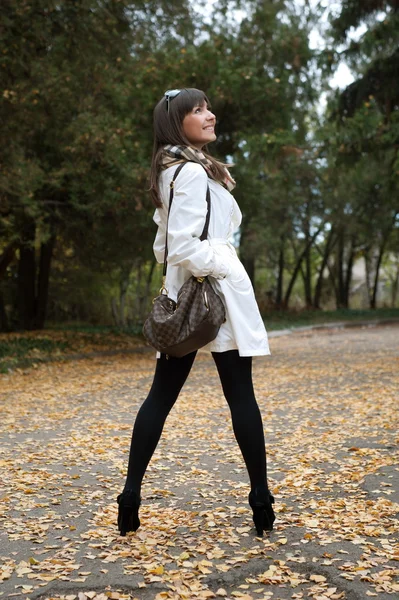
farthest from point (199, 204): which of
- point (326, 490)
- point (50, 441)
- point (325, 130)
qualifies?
point (325, 130)

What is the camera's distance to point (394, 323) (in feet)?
104

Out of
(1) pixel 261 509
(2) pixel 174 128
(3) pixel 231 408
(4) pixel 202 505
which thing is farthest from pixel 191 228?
(4) pixel 202 505

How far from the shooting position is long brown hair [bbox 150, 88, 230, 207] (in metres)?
3.52

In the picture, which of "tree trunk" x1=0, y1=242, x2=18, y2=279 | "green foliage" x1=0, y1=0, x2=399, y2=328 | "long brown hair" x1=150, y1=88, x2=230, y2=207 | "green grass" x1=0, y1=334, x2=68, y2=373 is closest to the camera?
"long brown hair" x1=150, y1=88, x2=230, y2=207

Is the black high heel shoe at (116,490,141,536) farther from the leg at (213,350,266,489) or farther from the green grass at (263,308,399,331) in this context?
the green grass at (263,308,399,331)

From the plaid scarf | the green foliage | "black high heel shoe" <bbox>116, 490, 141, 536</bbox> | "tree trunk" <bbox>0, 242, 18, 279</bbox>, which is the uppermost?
the green foliage

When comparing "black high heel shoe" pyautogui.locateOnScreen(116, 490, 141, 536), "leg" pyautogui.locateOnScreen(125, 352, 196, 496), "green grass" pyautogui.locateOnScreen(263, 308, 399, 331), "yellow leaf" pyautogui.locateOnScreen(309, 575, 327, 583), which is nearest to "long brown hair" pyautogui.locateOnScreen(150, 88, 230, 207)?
"leg" pyautogui.locateOnScreen(125, 352, 196, 496)

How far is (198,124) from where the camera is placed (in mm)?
3553

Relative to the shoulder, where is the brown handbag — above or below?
below

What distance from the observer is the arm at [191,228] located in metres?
3.26

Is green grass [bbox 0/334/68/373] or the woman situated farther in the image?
green grass [bbox 0/334/68/373]

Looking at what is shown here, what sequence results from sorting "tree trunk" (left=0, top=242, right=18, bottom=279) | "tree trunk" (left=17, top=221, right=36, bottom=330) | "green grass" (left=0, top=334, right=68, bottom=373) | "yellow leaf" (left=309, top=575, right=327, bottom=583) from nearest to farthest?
1. "yellow leaf" (left=309, top=575, right=327, bottom=583)
2. "green grass" (left=0, top=334, right=68, bottom=373)
3. "tree trunk" (left=0, top=242, right=18, bottom=279)
4. "tree trunk" (left=17, top=221, right=36, bottom=330)

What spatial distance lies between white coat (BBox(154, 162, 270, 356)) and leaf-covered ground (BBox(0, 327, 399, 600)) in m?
0.92

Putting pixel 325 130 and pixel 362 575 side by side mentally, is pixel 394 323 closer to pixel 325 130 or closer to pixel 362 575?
pixel 325 130
